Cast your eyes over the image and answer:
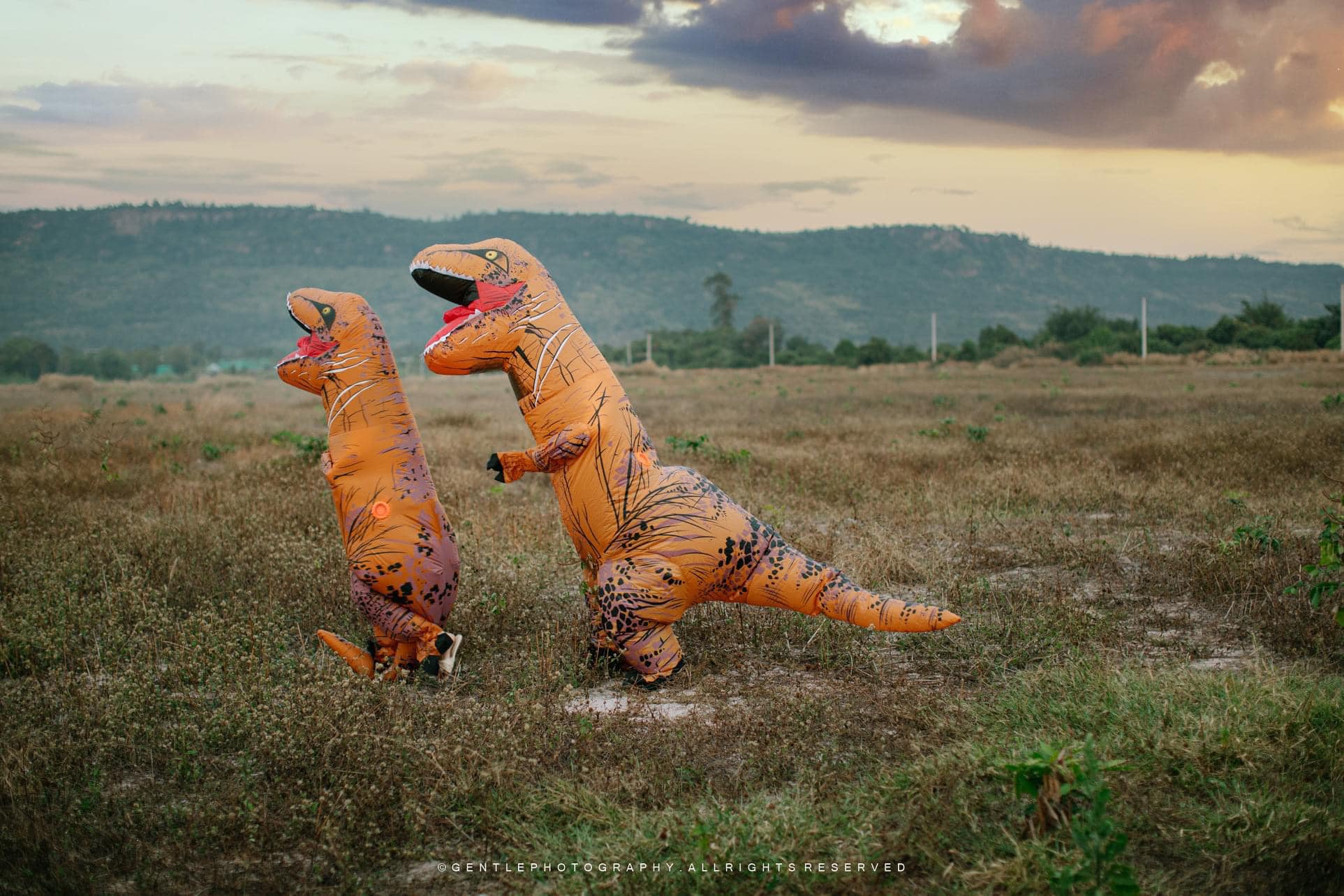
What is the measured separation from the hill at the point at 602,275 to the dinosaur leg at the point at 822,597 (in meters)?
103

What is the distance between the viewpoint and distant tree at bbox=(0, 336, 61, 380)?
5810cm


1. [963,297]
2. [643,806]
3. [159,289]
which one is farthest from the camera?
[963,297]

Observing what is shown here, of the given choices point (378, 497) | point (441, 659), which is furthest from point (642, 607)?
point (378, 497)

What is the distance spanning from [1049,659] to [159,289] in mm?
134456

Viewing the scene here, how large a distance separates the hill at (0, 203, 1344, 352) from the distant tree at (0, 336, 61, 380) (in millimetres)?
41198

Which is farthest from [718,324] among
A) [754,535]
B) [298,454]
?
[754,535]

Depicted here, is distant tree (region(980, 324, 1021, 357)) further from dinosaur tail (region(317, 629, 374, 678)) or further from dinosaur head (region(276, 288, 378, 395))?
dinosaur tail (region(317, 629, 374, 678))

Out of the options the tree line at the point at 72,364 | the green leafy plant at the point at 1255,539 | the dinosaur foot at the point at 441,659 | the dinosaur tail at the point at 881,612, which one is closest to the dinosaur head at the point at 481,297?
the dinosaur foot at the point at 441,659

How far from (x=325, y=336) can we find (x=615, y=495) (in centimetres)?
170

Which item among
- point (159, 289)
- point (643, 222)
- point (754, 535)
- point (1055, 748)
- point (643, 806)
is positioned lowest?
point (643, 806)

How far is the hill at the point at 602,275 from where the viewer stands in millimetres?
112312

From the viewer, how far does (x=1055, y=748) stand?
3.17 m

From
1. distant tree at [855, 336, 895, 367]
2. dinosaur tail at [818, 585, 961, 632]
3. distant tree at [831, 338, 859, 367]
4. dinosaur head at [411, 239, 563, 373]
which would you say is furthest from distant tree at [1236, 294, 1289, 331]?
dinosaur head at [411, 239, 563, 373]

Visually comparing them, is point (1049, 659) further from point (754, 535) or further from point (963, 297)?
point (963, 297)
